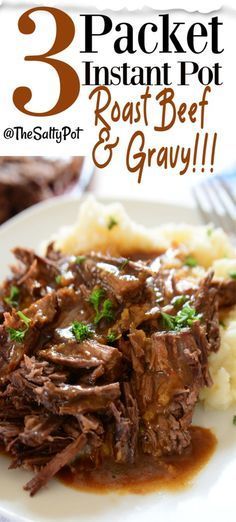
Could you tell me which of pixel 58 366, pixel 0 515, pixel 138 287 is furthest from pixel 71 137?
pixel 0 515

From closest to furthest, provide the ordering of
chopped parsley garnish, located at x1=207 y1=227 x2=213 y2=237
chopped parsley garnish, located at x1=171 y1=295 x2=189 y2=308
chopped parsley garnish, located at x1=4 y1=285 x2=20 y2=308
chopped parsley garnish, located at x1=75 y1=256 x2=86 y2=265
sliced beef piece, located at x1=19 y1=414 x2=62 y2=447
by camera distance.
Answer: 1. sliced beef piece, located at x1=19 y1=414 x2=62 y2=447
2. chopped parsley garnish, located at x1=171 y1=295 x2=189 y2=308
3. chopped parsley garnish, located at x1=4 y1=285 x2=20 y2=308
4. chopped parsley garnish, located at x1=75 y1=256 x2=86 y2=265
5. chopped parsley garnish, located at x1=207 y1=227 x2=213 y2=237

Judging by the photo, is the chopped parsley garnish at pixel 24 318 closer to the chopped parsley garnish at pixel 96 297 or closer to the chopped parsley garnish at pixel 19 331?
the chopped parsley garnish at pixel 19 331

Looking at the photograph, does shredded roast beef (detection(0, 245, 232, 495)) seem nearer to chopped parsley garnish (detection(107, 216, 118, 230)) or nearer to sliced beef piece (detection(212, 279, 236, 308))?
sliced beef piece (detection(212, 279, 236, 308))

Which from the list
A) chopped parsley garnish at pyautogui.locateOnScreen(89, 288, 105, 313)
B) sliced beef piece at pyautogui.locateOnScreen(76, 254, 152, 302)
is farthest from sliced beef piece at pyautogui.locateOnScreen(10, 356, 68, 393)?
sliced beef piece at pyautogui.locateOnScreen(76, 254, 152, 302)

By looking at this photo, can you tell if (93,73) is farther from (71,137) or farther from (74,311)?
(74,311)

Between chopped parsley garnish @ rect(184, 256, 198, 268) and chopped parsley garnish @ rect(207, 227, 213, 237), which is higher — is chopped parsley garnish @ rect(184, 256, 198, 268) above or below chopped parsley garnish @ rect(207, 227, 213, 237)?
below

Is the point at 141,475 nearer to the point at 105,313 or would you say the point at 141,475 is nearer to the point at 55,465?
the point at 55,465

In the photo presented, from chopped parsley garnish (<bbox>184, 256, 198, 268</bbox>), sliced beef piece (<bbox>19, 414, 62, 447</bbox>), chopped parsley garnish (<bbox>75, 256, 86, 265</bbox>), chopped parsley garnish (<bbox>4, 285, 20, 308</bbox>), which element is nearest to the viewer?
sliced beef piece (<bbox>19, 414, 62, 447</bbox>)
